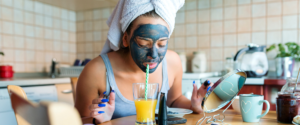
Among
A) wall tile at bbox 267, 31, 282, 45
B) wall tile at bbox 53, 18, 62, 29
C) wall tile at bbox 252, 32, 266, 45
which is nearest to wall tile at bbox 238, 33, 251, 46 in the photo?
wall tile at bbox 252, 32, 266, 45

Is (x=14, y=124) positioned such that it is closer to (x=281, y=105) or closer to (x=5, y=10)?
(x=5, y=10)

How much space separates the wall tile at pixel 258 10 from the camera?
92.8 inches

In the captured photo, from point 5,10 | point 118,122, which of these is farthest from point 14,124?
point 118,122

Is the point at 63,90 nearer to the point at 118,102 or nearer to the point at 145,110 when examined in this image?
the point at 118,102

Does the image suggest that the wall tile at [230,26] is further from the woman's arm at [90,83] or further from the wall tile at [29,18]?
the wall tile at [29,18]

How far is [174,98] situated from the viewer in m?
1.29

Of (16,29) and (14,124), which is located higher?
(16,29)

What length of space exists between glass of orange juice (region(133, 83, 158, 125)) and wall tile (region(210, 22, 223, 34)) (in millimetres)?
1969

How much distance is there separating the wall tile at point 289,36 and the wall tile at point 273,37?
1.3 inches

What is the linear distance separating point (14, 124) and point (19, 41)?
3.31 ft

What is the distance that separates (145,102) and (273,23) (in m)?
2.04

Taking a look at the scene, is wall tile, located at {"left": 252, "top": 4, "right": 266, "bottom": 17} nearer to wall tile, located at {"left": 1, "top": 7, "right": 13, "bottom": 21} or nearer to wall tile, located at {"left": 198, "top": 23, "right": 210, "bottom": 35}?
wall tile, located at {"left": 198, "top": 23, "right": 210, "bottom": 35}

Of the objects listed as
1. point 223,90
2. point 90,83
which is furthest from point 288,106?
point 90,83

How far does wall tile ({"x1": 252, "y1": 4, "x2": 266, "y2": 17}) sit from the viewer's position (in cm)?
236
